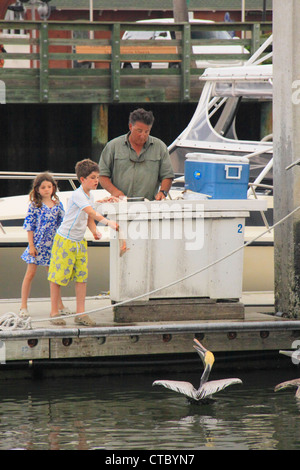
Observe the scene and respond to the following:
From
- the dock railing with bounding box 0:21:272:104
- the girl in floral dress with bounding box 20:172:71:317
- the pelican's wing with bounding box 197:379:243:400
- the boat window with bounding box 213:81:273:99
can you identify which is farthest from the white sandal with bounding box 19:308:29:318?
the dock railing with bounding box 0:21:272:104

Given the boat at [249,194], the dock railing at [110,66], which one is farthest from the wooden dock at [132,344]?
the dock railing at [110,66]

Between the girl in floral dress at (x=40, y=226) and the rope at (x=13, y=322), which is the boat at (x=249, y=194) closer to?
the girl in floral dress at (x=40, y=226)

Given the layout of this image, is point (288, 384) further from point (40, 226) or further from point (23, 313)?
point (40, 226)

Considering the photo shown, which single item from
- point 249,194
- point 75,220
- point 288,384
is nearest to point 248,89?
point 249,194

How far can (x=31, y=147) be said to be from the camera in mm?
17438

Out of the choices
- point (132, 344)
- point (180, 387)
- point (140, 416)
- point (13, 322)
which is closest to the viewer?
point (140, 416)

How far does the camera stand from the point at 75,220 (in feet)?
23.9

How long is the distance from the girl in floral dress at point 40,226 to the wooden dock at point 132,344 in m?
0.36

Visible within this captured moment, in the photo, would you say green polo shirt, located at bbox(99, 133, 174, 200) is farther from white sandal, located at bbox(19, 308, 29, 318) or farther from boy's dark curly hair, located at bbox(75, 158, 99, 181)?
white sandal, located at bbox(19, 308, 29, 318)

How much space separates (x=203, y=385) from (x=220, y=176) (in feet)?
5.77

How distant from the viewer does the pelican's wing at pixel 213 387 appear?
691 cm

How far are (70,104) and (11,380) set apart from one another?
10639mm

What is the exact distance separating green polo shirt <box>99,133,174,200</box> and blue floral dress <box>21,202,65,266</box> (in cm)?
56

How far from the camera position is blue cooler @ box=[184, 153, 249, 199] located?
7.61m
